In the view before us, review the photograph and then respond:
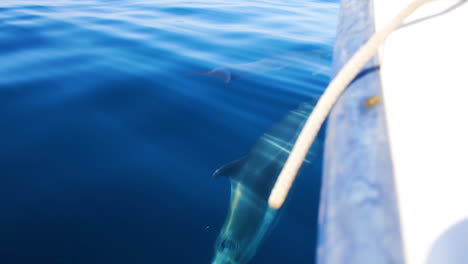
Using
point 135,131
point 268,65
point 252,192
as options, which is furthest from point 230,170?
point 268,65

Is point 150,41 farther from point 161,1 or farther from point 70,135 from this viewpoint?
point 161,1

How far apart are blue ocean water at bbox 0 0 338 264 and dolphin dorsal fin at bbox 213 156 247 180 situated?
3.2 inches

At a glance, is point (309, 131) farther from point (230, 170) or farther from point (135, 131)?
point (135, 131)

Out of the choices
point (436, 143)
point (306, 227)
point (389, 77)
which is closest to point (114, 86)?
point (306, 227)

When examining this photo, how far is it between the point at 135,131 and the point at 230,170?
3.72ft

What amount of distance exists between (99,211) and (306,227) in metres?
1.62

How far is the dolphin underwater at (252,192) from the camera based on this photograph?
2.44 meters

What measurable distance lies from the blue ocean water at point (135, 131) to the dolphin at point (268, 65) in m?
0.02

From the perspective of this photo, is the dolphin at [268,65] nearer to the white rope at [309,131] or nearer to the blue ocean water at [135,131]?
the blue ocean water at [135,131]

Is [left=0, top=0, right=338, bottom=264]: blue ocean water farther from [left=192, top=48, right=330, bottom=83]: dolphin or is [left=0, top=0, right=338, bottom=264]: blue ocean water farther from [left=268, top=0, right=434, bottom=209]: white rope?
[left=268, top=0, right=434, bottom=209]: white rope

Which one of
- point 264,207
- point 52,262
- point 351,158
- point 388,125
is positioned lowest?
point 264,207

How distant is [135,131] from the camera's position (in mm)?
3297

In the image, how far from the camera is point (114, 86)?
4059mm

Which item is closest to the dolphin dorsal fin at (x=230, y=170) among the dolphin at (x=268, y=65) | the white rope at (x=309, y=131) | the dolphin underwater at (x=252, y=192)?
the dolphin underwater at (x=252, y=192)
